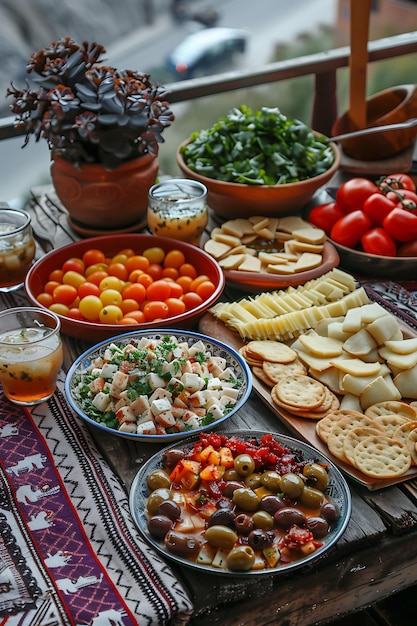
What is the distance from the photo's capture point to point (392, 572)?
174cm

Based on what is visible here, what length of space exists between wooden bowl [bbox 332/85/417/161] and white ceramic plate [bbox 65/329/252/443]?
1630 millimetres

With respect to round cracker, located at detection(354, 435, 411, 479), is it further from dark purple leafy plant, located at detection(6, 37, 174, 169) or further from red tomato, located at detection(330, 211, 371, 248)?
dark purple leafy plant, located at detection(6, 37, 174, 169)

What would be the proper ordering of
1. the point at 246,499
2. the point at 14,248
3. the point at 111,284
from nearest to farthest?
the point at 246,499 < the point at 111,284 < the point at 14,248

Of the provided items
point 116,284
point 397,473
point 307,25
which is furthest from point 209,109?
point 397,473

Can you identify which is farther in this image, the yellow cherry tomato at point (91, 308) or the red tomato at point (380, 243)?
the red tomato at point (380, 243)

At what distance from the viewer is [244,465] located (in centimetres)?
172

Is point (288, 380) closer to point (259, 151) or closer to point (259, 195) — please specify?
point (259, 195)

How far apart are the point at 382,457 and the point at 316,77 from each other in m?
2.53

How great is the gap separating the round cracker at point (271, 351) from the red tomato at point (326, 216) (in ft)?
2.71

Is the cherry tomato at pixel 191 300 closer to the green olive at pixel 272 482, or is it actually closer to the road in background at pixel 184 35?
the green olive at pixel 272 482

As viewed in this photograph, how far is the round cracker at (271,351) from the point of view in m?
2.17

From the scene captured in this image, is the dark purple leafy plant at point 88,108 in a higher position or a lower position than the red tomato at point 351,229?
higher

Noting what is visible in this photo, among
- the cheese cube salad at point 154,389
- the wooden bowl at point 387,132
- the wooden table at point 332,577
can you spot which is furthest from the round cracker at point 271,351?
the wooden bowl at point 387,132

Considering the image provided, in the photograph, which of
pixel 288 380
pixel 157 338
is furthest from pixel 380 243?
pixel 157 338
